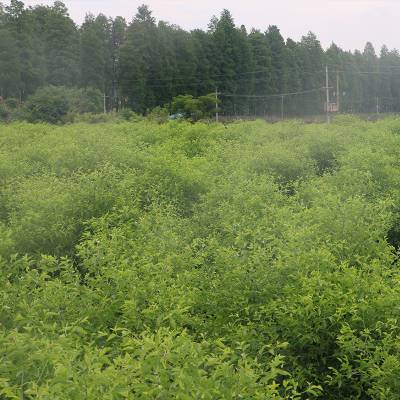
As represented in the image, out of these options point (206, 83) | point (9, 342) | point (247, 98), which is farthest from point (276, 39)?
point (9, 342)

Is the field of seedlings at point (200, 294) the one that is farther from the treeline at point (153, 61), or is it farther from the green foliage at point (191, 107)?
the treeline at point (153, 61)

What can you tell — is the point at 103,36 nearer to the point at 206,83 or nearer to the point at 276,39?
the point at 206,83

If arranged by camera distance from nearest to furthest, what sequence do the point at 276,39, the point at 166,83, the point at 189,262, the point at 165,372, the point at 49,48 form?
the point at 165,372 < the point at 189,262 < the point at 49,48 < the point at 166,83 < the point at 276,39

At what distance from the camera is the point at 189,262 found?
6.07 meters

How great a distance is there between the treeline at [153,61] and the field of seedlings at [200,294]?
3406 centimetres

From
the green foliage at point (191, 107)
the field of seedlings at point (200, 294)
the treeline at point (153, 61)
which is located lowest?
the field of seedlings at point (200, 294)

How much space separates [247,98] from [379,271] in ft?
156

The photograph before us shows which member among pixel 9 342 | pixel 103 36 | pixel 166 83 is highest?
pixel 103 36

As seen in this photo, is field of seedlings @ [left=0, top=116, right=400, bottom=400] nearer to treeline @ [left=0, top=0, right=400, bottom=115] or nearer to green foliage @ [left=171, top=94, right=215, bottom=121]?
green foliage @ [left=171, top=94, right=215, bottom=121]

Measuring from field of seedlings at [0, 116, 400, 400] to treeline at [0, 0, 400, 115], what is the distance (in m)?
34.1

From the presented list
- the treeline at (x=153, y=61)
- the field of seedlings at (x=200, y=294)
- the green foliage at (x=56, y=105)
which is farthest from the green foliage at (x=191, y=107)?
the field of seedlings at (x=200, y=294)

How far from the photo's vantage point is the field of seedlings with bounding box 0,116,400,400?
366 cm

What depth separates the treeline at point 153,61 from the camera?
42.0 m

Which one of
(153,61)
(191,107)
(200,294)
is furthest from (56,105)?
(200,294)
